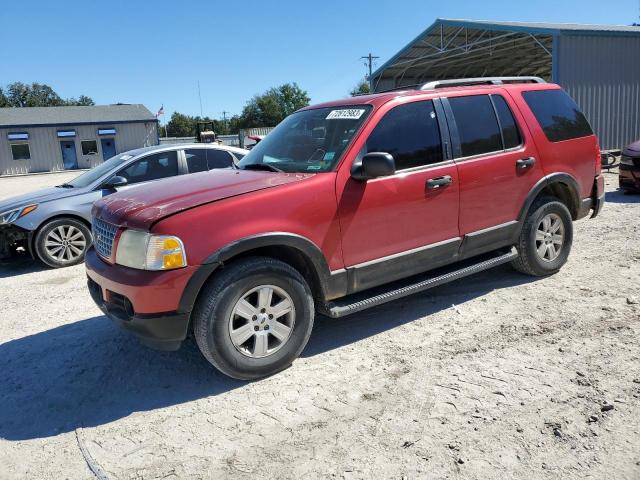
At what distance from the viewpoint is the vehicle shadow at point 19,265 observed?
23.3 feet

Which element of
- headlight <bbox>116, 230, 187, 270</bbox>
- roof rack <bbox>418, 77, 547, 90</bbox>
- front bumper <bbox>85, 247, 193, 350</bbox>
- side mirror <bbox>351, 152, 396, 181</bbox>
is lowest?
front bumper <bbox>85, 247, 193, 350</bbox>

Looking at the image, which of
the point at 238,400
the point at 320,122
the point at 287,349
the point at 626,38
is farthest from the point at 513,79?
the point at 626,38

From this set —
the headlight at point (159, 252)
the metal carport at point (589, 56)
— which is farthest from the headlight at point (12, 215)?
the metal carport at point (589, 56)

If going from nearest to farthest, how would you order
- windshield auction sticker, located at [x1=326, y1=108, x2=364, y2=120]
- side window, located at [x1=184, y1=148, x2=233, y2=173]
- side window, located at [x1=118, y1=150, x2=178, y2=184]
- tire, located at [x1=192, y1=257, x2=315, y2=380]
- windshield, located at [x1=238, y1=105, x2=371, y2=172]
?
tire, located at [x1=192, y1=257, x2=315, y2=380], windshield, located at [x1=238, y1=105, x2=371, y2=172], windshield auction sticker, located at [x1=326, y1=108, x2=364, y2=120], side window, located at [x1=118, y1=150, x2=178, y2=184], side window, located at [x1=184, y1=148, x2=233, y2=173]

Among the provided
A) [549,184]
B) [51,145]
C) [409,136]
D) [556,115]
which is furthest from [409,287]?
[51,145]

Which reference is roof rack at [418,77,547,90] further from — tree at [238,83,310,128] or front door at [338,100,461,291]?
tree at [238,83,310,128]

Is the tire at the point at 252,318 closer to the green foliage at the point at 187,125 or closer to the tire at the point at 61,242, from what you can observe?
the tire at the point at 61,242

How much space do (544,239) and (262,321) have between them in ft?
10.7

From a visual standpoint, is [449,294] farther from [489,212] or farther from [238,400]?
[238,400]

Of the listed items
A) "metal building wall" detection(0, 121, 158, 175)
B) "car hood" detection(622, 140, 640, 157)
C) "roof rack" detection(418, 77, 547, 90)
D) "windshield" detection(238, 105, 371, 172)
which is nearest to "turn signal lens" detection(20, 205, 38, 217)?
"windshield" detection(238, 105, 371, 172)

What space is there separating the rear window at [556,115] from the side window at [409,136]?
1.44 metres

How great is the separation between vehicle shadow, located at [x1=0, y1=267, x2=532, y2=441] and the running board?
376mm

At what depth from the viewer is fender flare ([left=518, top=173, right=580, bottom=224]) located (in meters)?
4.92

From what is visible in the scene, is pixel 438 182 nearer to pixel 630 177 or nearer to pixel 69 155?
pixel 630 177
